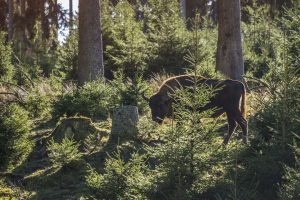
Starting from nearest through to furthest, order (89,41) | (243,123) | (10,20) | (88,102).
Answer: (243,123)
(88,102)
(89,41)
(10,20)

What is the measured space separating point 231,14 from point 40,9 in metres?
20.9

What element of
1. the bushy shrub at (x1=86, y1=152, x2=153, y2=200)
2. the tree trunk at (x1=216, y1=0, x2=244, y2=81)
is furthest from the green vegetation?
the tree trunk at (x1=216, y1=0, x2=244, y2=81)

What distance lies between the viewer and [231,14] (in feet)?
53.3

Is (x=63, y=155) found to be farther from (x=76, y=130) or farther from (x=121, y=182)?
(x=121, y=182)

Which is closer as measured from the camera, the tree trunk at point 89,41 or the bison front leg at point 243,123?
the bison front leg at point 243,123

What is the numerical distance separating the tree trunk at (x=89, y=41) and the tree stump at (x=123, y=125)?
5537 millimetres

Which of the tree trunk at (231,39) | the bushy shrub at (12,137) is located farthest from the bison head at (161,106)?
the tree trunk at (231,39)

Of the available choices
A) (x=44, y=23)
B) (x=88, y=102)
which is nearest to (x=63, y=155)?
(x=88, y=102)

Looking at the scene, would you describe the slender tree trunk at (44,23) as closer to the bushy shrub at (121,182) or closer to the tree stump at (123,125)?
the tree stump at (123,125)

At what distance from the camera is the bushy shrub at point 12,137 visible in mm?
9625

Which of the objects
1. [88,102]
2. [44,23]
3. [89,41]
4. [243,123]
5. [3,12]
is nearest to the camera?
[243,123]

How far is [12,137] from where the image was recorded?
973cm

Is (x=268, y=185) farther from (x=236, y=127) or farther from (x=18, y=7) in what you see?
(x=18, y=7)

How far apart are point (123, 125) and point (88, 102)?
2.03 metres
